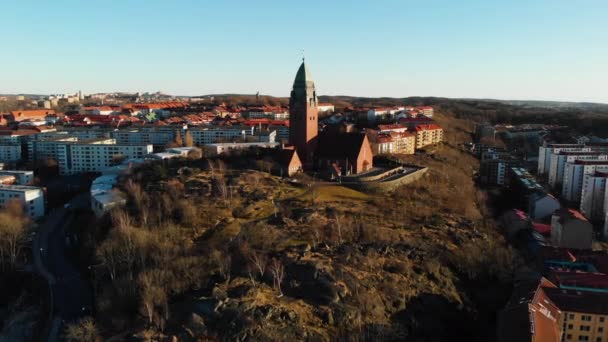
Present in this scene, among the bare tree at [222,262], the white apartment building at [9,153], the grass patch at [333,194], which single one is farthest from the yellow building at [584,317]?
the white apartment building at [9,153]

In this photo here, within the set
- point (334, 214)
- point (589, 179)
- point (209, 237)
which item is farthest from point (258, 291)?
point (589, 179)

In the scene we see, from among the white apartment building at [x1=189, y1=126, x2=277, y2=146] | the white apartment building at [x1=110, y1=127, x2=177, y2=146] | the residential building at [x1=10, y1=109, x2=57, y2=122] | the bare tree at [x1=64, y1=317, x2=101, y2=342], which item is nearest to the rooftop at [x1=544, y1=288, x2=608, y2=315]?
the bare tree at [x1=64, y1=317, x2=101, y2=342]

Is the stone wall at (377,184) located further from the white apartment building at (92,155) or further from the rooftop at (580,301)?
the white apartment building at (92,155)

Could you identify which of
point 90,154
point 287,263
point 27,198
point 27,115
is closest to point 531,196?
point 287,263

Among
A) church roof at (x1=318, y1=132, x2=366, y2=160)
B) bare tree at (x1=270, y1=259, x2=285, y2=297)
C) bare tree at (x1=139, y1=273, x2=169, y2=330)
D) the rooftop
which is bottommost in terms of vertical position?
the rooftop

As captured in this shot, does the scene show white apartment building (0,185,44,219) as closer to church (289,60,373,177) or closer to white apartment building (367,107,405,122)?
church (289,60,373,177)

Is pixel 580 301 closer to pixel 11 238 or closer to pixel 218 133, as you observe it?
pixel 11 238
